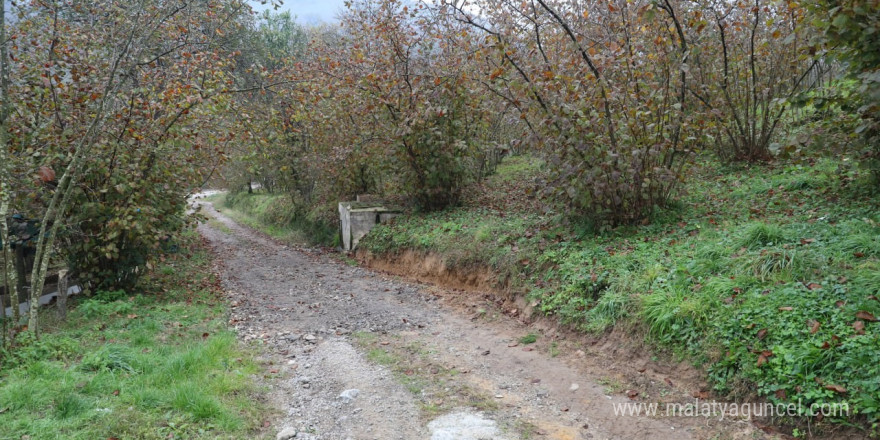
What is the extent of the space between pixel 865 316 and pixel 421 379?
363 cm

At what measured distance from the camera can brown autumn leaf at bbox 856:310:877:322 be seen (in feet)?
12.2

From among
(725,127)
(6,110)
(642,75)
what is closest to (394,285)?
(642,75)

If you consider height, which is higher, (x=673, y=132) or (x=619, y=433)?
(x=673, y=132)

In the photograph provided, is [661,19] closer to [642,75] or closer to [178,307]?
[642,75]

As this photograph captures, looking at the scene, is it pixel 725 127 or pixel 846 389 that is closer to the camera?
pixel 846 389

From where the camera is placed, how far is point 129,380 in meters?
4.52

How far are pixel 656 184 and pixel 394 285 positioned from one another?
5.00 m

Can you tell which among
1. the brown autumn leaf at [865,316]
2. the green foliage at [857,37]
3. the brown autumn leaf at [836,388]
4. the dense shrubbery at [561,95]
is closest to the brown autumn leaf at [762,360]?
the brown autumn leaf at [836,388]

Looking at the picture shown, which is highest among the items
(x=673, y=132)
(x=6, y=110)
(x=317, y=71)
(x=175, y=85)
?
(x=317, y=71)

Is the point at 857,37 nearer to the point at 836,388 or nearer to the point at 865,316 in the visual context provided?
the point at 865,316

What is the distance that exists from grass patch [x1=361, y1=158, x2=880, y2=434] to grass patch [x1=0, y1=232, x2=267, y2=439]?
12.2ft

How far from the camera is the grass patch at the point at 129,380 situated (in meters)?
3.73

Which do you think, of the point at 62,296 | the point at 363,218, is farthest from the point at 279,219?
the point at 62,296

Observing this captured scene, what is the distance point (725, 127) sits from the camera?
389 inches
